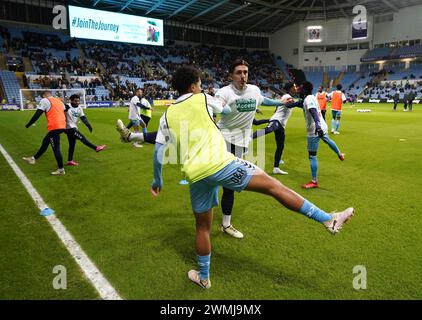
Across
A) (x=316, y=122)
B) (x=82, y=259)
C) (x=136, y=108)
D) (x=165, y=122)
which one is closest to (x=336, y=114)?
(x=136, y=108)

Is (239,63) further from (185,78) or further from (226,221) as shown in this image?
(226,221)

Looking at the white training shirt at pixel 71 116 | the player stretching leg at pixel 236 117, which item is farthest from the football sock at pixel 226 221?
the white training shirt at pixel 71 116

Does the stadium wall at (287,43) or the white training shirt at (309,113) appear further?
the stadium wall at (287,43)

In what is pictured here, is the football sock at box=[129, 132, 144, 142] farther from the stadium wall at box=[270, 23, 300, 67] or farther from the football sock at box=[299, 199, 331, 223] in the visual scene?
the stadium wall at box=[270, 23, 300, 67]

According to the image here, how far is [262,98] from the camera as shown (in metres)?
4.75

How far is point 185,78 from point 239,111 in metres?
1.68

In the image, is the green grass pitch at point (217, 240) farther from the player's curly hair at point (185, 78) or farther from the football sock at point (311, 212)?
the player's curly hair at point (185, 78)

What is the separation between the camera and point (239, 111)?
454 cm

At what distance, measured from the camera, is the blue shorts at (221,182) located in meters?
2.97

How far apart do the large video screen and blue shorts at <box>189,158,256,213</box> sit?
45.0 metres

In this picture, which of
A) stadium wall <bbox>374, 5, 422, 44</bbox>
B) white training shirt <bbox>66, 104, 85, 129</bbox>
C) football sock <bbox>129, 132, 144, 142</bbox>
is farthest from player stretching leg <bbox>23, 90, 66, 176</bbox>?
stadium wall <bbox>374, 5, 422, 44</bbox>

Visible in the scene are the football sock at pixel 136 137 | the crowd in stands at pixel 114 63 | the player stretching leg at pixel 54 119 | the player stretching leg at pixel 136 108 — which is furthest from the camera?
the crowd in stands at pixel 114 63

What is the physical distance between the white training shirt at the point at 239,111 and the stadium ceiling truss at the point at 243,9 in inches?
1895

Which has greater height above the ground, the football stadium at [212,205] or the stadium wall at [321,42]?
the stadium wall at [321,42]
